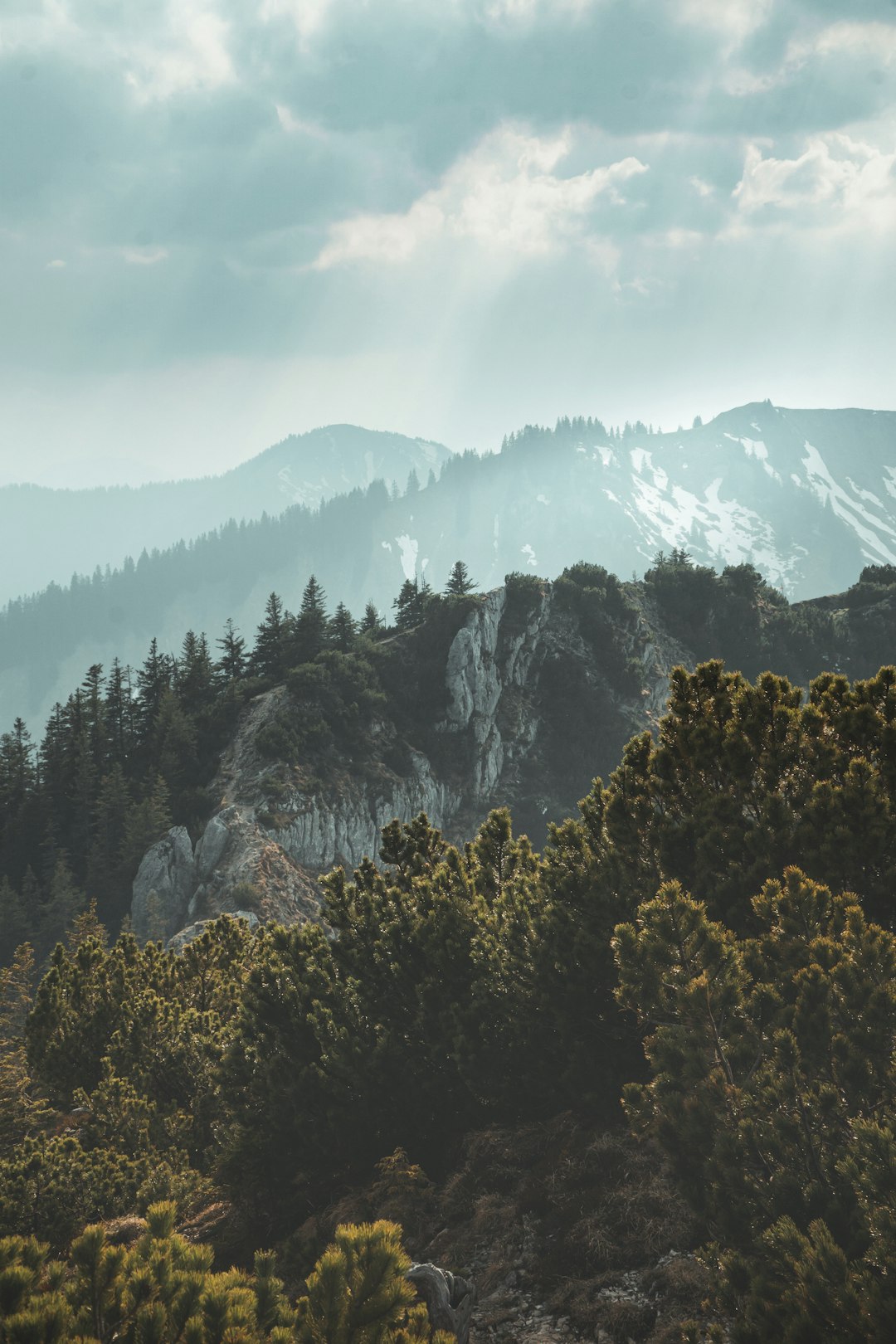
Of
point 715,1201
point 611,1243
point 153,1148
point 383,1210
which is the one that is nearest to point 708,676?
point 715,1201

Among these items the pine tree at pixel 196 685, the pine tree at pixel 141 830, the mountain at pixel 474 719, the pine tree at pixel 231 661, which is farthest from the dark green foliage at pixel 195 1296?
the pine tree at pixel 231 661

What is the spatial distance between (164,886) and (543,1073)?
47.9 metres

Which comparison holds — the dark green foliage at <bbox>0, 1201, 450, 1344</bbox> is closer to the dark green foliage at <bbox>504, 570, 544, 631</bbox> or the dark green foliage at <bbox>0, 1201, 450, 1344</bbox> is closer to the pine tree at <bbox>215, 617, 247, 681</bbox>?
the pine tree at <bbox>215, 617, 247, 681</bbox>

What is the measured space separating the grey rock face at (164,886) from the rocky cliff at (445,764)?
0.36 feet

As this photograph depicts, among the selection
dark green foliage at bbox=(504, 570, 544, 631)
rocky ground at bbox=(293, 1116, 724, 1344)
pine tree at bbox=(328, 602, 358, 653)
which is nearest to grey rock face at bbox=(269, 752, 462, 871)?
pine tree at bbox=(328, 602, 358, 653)

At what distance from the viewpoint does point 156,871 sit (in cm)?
5544

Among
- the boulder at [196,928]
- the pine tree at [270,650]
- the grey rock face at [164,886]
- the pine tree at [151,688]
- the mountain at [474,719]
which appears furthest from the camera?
the pine tree at [270,650]

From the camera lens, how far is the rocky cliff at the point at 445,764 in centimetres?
5462

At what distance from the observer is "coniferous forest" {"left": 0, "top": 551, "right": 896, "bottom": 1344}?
22.0 ft

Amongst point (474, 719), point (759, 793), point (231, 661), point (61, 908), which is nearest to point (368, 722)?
point (474, 719)

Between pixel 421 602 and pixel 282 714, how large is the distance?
27823mm

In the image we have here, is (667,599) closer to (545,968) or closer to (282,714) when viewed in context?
(282,714)

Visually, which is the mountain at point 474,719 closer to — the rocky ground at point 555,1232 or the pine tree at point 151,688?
the pine tree at point 151,688

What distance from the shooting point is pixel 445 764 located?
7675 centimetres
